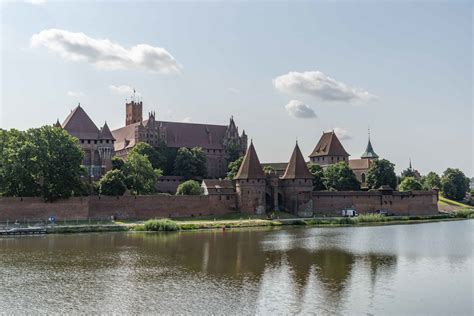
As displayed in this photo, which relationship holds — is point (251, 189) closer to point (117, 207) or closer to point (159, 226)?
point (117, 207)

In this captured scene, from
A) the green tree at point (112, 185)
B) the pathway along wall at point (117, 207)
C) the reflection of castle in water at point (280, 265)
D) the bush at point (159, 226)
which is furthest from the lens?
the green tree at point (112, 185)

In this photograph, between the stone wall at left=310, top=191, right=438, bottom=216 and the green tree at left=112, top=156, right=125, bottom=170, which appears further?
the stone wall at left=310, top=191, right=438, bottom=216

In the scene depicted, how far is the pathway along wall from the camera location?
1778 inches

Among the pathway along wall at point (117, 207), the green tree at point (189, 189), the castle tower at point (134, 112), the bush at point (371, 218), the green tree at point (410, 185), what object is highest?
the castle tower at point (134, 112)

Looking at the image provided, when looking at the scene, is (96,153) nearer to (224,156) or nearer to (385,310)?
(224,156)

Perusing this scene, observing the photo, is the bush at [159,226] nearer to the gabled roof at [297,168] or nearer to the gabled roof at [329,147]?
the gabled roof at [297,168]

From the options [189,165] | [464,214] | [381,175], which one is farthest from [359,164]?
[189,165]

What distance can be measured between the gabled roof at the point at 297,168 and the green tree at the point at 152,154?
1922 centimetres

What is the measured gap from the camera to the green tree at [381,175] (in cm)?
6681

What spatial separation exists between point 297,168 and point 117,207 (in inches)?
716

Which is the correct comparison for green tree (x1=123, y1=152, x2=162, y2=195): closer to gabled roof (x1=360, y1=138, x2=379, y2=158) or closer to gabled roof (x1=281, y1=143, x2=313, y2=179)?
gabled roof (x1=281, y1=143, x2=313, y2=179)

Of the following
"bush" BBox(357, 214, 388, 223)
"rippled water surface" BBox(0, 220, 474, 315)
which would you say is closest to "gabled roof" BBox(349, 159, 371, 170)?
"bush" BBox(357, 214, 388, 223)

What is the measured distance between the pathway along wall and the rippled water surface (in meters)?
9.11

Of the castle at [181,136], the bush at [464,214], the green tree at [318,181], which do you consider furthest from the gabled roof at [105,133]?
the bush at [464,214]
